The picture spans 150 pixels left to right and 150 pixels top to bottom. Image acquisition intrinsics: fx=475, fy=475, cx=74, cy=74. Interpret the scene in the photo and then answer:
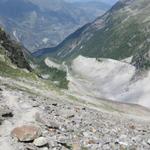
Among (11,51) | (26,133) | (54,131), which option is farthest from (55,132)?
(11,51)

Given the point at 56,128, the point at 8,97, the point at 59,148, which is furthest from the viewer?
the point at 8,97

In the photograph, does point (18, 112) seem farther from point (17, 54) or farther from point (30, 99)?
point (17, 54)

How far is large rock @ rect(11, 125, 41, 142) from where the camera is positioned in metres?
41.2

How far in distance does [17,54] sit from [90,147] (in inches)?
5608

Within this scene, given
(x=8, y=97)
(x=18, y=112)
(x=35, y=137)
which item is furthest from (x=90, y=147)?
(x=8, y=97)

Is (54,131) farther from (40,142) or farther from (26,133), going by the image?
(40,142)

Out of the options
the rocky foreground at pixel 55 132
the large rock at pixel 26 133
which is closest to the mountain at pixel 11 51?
the rocky foreground at pixel 55 132

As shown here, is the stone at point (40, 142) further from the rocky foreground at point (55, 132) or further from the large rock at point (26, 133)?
the large rock at point (26, 133)

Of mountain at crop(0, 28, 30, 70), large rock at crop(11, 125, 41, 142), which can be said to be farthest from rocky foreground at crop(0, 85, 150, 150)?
mountain at crop(0, 28, 30, 70)

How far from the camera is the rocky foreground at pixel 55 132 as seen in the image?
A: 135 feet

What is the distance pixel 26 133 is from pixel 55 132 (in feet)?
11.9

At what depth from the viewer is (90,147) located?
41.7m

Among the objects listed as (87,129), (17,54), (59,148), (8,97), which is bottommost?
(59,148)

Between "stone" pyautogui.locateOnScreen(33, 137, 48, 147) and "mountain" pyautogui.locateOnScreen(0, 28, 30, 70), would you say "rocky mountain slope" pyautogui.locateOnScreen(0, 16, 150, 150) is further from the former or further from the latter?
"mountain" pyautogui.locateOnScreen(0, 28, 30, 70)
